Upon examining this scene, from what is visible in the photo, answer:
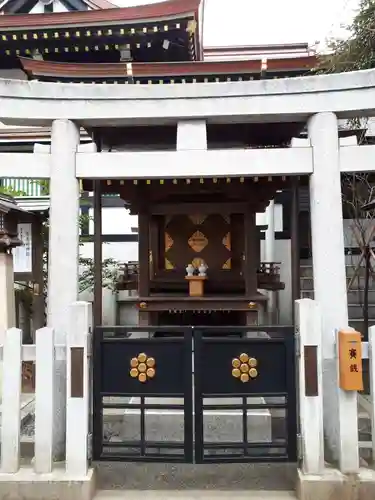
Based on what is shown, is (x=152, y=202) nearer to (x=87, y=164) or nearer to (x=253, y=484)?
(x=87, y=164)

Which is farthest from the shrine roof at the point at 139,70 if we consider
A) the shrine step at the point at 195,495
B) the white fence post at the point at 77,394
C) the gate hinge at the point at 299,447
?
the shrine step at the point at 195,495

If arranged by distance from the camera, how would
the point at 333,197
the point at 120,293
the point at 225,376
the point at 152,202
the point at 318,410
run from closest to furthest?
the point at 318,410
the point at 225,376
the point at 333,197
the point at 152,202
the point at 120,293

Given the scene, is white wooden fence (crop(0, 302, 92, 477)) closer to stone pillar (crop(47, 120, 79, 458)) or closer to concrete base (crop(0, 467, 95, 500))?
concrete base (crop(0, 467, 95, 500))

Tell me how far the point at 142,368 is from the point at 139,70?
18.3ft

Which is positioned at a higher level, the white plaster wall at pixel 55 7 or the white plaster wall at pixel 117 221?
the white plaster wall at pixel 55 7

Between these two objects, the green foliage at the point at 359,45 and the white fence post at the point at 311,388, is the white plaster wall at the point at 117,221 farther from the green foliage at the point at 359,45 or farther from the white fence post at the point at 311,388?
the white fence post at the point at 311,388

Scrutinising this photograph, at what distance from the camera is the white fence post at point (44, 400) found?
3.54 metres

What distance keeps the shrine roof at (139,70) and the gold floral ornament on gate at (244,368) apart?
5.49 meters

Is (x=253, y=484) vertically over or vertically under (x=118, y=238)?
under

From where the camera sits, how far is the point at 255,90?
4250 mm

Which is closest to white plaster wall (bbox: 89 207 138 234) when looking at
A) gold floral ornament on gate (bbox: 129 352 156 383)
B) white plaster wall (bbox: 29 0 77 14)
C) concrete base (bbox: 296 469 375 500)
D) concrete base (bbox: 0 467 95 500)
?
white plaster wall (bbox: 29 0 77 14)

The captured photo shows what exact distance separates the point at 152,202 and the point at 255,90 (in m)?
3.04

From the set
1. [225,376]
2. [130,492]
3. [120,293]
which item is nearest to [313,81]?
[225,376]

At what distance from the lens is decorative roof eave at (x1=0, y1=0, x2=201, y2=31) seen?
860cm
